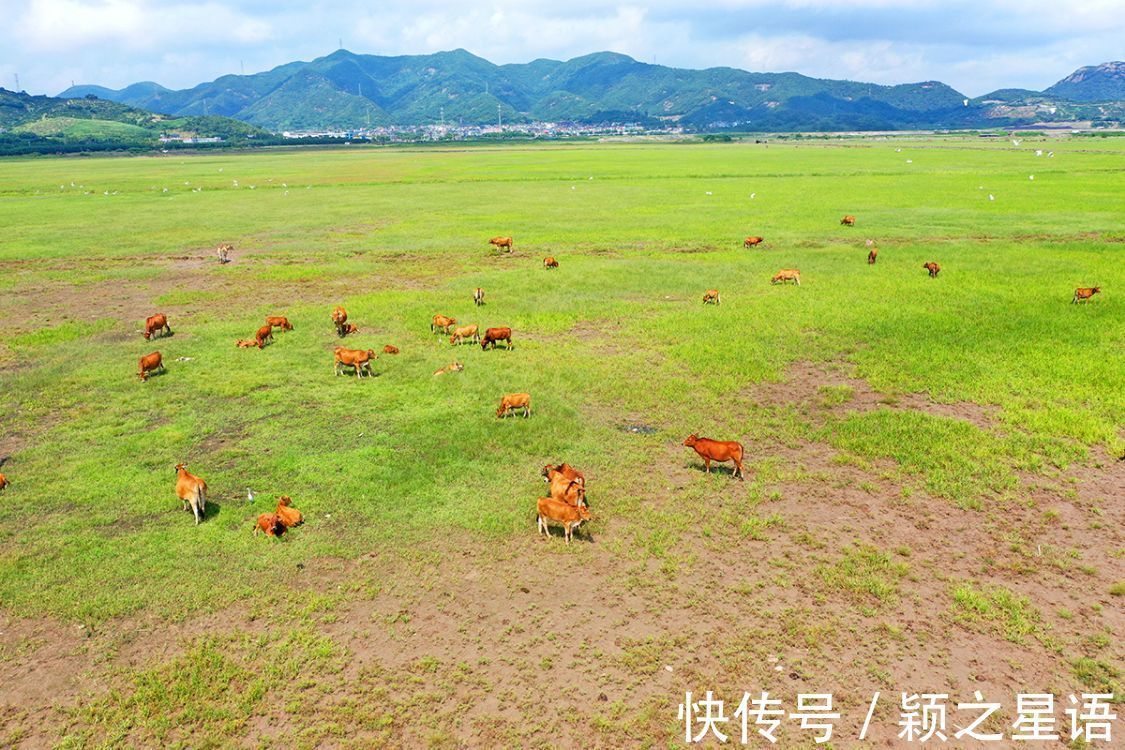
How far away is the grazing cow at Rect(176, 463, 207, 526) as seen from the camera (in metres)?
12.5

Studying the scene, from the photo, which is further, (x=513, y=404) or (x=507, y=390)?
(x=507, y=390)

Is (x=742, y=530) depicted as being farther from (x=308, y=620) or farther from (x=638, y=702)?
(x=308, y=620)

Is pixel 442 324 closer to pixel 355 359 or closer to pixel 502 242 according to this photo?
pixel 355 359

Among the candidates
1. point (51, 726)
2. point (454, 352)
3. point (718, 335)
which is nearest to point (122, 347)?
point (454, 352)

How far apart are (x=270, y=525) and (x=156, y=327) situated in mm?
16205

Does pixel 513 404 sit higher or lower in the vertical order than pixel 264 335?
lower

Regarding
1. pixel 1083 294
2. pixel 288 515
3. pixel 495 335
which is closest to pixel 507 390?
pixel 495 335

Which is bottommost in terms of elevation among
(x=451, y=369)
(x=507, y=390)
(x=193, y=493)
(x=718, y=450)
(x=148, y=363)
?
(x=193, y=493)

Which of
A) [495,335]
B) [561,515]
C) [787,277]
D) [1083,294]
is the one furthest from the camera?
[787,277]

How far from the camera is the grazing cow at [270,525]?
12.1 meters

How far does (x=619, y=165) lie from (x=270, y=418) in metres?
103

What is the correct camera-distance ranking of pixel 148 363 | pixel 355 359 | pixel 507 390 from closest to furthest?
pixel 507 390 → pixel 355 359 → pixel 148 363

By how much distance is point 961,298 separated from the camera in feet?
89.6

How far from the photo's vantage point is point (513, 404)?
17.0 m
